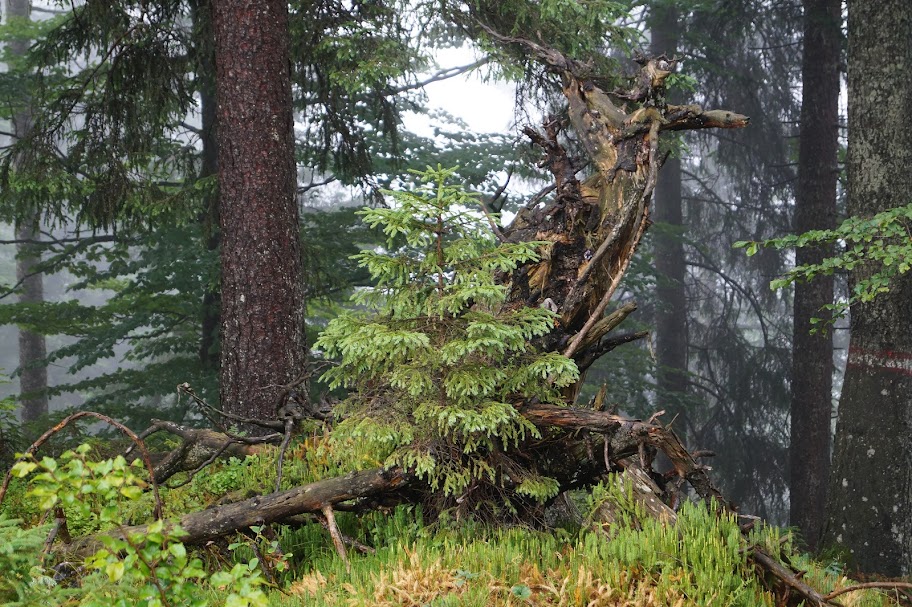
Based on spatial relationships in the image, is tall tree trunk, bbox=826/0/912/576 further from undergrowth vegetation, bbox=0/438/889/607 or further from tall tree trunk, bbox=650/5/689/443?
tall tree trunk, bbox=650/5/689/443

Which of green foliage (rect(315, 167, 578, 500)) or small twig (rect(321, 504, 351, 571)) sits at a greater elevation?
green foliage (rect(315, 167, 578, 500))

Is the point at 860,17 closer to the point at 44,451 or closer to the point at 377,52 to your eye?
the point at 377,52

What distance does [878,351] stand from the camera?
26.0ft

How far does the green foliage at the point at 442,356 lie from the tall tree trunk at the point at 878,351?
4.98 m

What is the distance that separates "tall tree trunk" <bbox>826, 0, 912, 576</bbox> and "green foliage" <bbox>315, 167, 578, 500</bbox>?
4.98 metres

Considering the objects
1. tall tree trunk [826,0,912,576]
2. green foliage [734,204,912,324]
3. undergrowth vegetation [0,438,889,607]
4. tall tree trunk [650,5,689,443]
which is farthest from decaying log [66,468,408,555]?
tall tree trunk [650,5,689,443]

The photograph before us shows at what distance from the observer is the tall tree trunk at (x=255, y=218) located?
6582mm

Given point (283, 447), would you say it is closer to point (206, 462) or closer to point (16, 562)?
point (206, 462)

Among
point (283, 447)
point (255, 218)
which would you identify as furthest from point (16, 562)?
point (255, 218)

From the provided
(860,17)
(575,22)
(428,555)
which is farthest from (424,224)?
(860,17)

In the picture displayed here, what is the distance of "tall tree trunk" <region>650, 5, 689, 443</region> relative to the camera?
17.8 m

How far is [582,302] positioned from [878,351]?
4.44 meters

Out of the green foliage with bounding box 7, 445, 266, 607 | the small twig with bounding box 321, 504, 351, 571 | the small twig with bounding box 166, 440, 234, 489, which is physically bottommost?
the small twig with bounding box 321, 504, 351, 571

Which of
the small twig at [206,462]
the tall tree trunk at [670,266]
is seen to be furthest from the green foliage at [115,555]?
the tall tree trunk at [670,266]
